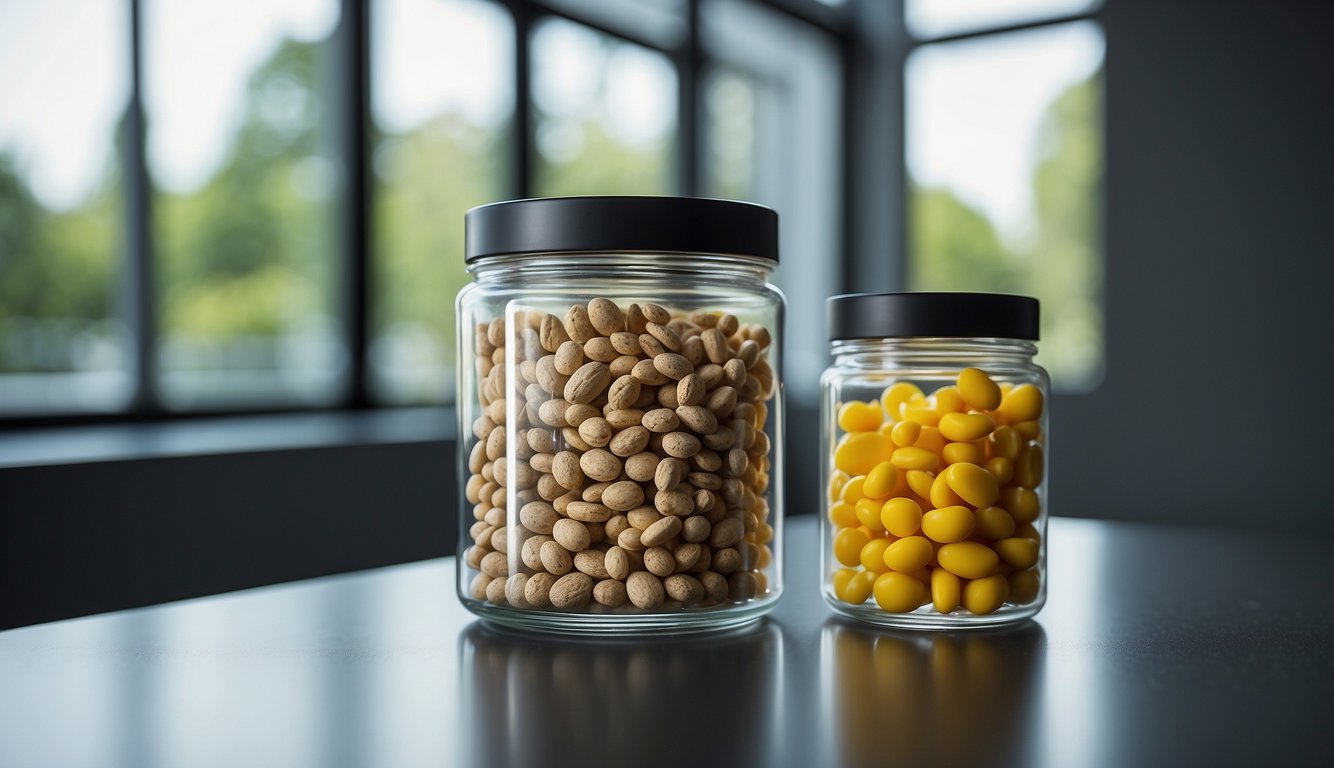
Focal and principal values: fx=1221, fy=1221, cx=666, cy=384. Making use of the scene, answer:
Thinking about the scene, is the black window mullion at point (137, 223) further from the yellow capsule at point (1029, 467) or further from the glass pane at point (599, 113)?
the yellow capsule at point (1029, 467)

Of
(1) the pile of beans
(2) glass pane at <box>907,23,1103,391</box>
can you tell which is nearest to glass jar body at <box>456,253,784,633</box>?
(1) the pile of beans

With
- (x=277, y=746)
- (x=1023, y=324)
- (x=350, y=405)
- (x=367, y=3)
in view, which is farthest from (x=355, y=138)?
(x=277, y=746)

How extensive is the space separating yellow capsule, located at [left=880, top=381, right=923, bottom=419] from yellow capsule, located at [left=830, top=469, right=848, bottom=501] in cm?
5

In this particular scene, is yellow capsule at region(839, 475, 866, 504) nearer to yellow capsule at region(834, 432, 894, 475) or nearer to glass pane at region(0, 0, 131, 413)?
yellow capsule at region(834, 432, 894, 475)

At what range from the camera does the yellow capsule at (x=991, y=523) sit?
74 centimetres

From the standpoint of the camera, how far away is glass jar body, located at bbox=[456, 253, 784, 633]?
2.24ft

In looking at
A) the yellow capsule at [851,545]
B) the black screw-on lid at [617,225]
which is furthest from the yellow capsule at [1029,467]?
the black screw-on lid at [617,225]

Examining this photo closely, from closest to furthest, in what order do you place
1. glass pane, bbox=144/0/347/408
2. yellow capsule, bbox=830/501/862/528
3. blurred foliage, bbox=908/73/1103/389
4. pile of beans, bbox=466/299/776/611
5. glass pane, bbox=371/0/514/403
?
pile of beans, bbox=466/299/776/611 → yellow capsule, bbox=830/501/862/528 → glass pane, bbox=144/0/347/408 → glass pane, bbox=371/0/514/403 → blurred foliage, bbox=908/73/1103/389

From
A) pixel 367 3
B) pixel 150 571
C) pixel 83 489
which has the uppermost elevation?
pixel 367 3

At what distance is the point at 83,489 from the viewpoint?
5.98 ft

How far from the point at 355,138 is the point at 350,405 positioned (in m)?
0.65

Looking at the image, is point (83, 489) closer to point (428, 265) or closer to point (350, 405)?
point (350, 405)

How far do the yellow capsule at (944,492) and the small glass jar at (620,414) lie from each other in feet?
0.31

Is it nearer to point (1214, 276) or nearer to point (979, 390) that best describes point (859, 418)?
point (979, 390)
